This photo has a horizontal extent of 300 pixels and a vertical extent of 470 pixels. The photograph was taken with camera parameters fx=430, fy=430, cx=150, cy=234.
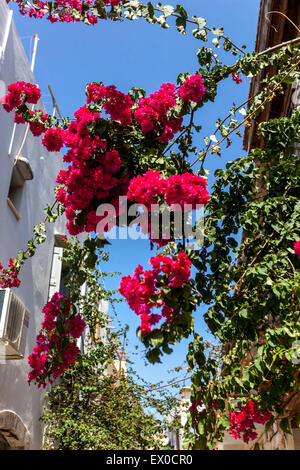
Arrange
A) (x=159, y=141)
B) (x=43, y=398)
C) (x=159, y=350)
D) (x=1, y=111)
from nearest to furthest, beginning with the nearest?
(x=159, y=350), (x=159, y=141), (x=1, y=111), (x=43, y=398)

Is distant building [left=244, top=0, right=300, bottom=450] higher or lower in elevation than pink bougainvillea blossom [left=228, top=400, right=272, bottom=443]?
higher

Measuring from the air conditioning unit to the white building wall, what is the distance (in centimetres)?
57

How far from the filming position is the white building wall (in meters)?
6.11

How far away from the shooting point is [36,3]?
330 centimetres

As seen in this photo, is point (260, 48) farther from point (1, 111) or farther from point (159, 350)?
point (159, 350)

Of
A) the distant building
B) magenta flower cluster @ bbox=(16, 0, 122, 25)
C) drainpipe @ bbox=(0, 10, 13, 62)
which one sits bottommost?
magenta flower cluster @ bbox=(16, 0, 122, 25)

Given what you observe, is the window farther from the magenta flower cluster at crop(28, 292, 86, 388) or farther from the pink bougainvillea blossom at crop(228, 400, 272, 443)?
the pink bougainvillea blossom at crop(228, 400, 272, 443)

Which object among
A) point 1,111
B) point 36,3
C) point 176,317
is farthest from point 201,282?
point 1,111

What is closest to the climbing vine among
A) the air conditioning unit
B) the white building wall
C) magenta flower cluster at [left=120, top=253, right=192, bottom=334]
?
magenta flower cluster at [left=120, top=253, right=192, bottom=334]

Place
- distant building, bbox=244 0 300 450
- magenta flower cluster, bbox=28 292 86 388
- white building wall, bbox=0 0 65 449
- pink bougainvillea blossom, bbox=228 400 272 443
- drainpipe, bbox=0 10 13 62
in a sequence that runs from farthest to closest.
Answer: drainpipe, bbox=0 10 13 62 → white building wall, bbox=0 0 65 449 → distant building, bbox=244 0 300 450 → pink bougainvillea blossom, bbox=228 400 272 443 → magenta flower cluster, bbox=28 292 86 388

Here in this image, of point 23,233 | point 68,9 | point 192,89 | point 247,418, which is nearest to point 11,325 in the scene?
point 23,233

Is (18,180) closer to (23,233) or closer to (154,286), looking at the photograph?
(23,233)

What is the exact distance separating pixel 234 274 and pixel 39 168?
607 centimetres

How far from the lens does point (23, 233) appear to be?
696 centimetres
